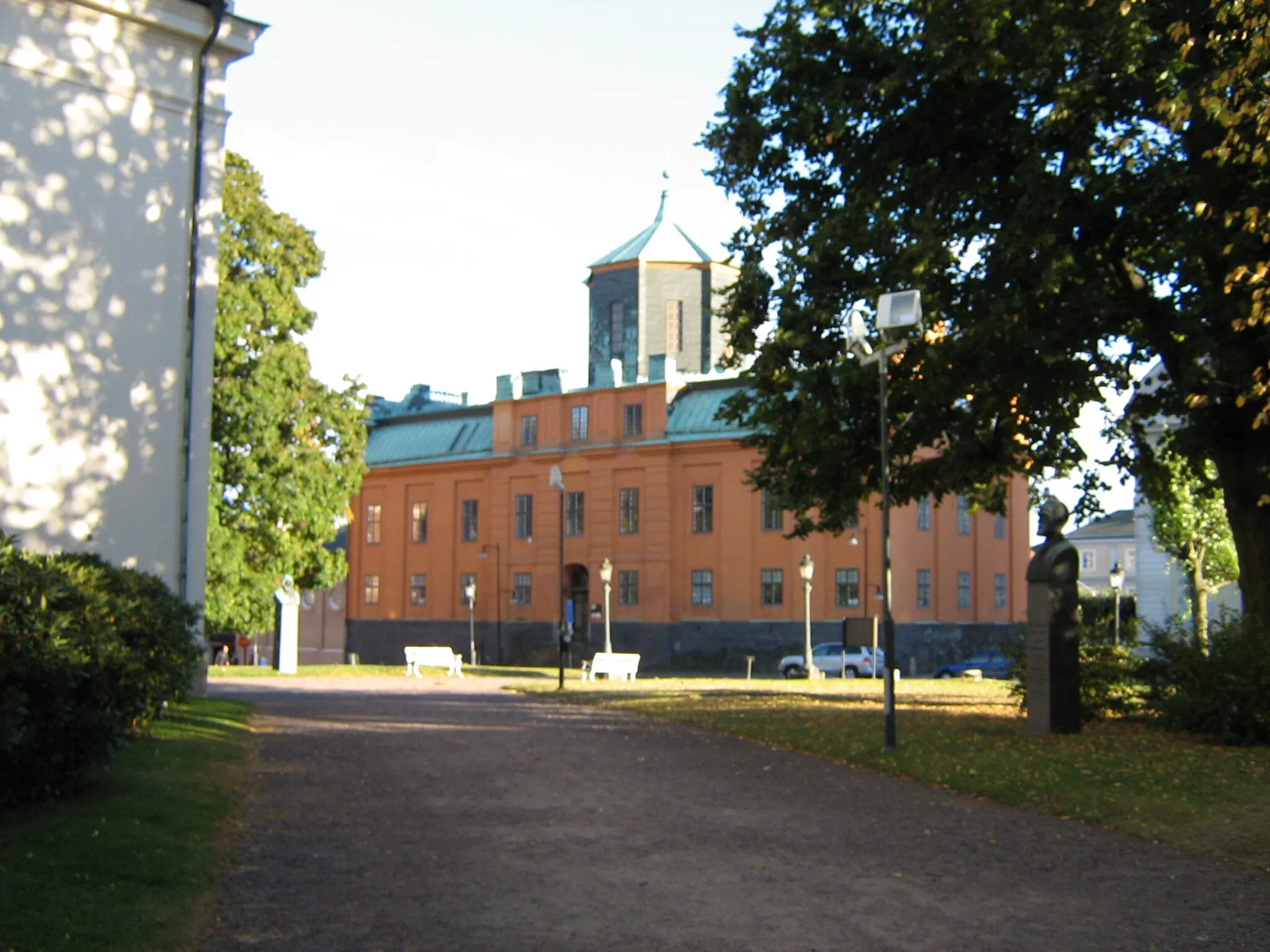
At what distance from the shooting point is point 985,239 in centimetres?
2011

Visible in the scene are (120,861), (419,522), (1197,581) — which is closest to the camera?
(120,861)

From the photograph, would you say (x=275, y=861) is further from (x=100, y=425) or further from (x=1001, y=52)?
(x=1001, y=52)

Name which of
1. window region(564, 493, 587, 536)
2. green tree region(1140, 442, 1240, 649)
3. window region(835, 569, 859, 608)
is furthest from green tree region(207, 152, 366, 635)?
window region(564, 493, 587, 536)

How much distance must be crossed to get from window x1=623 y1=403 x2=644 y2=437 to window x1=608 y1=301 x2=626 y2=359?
5869 mm

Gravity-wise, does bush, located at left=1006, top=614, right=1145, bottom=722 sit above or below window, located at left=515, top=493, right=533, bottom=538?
below

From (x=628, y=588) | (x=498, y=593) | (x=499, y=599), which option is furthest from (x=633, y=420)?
(x=499, y=599)

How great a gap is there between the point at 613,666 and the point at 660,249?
3628 cm

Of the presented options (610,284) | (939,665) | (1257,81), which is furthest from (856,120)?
(610,284)

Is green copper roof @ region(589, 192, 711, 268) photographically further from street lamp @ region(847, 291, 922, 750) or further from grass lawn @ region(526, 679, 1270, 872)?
street lamp @ region(847, 291, 922, 750)

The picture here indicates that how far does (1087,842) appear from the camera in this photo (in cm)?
1041

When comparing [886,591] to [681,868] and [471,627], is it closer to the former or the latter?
[681,868]

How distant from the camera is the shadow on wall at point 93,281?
1773 centimetres

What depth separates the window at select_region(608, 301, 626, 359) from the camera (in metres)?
72.6

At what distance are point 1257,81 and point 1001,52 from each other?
606 centimetres
